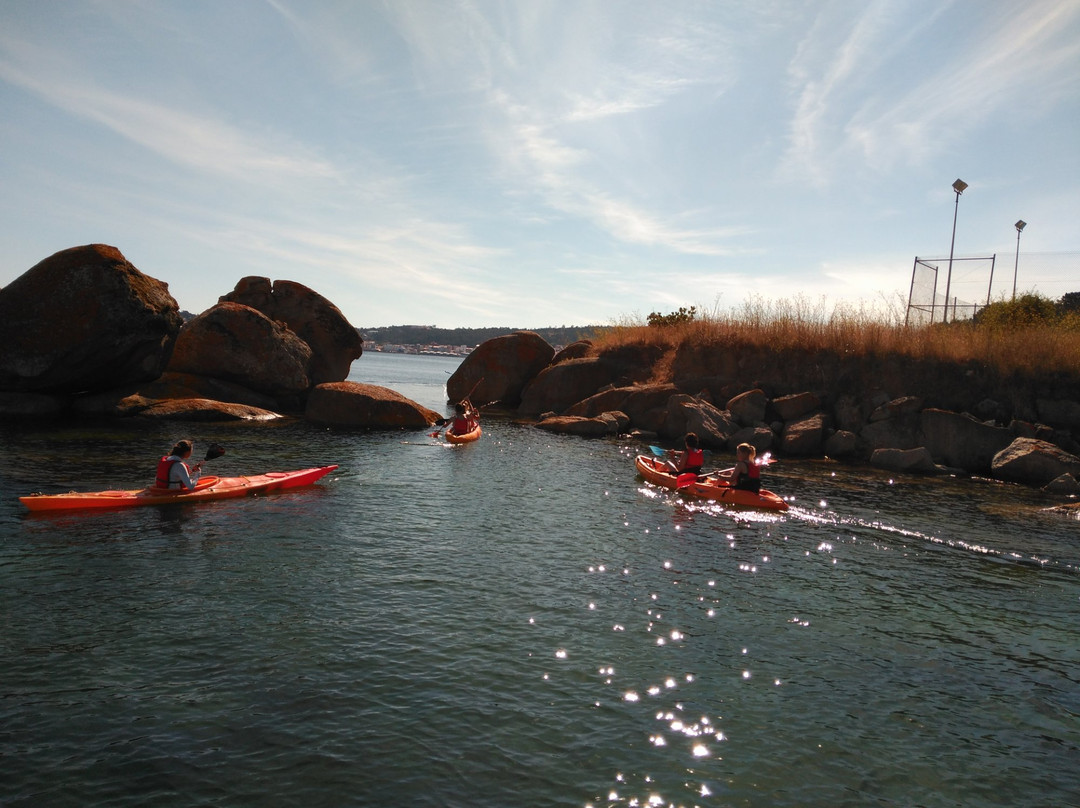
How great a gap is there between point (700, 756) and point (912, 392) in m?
23.6

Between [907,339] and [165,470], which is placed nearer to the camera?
[165,470]

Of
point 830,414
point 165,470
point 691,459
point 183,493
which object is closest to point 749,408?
point 830,414

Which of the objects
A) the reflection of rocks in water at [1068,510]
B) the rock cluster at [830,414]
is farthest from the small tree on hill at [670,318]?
the reflection of rocks in water at [1068,510]

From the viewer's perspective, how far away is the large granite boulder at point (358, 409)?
2786cm

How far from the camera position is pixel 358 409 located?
27859mm

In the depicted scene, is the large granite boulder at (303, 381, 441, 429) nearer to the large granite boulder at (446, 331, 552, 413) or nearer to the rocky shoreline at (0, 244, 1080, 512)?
the rocky shoreline at (0, 244, 1080, 512)

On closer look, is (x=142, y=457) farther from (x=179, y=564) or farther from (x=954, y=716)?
(x=954, y=716)

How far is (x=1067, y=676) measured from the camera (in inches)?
326

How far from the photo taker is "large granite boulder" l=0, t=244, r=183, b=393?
2247 cm

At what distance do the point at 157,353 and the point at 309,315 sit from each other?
940 centimetres

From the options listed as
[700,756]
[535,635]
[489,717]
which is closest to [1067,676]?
[700,756]

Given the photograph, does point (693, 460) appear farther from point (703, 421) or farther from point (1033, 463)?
point (1033, 463)

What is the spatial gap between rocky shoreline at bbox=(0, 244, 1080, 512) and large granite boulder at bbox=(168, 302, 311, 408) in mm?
58

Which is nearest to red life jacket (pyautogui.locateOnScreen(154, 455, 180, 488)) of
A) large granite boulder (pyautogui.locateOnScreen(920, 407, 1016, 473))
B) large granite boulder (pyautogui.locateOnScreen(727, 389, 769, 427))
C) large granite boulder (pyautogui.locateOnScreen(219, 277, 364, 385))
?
large granite boulder (pyautogui.locateOnScreen(727, 389, 769, 427))
